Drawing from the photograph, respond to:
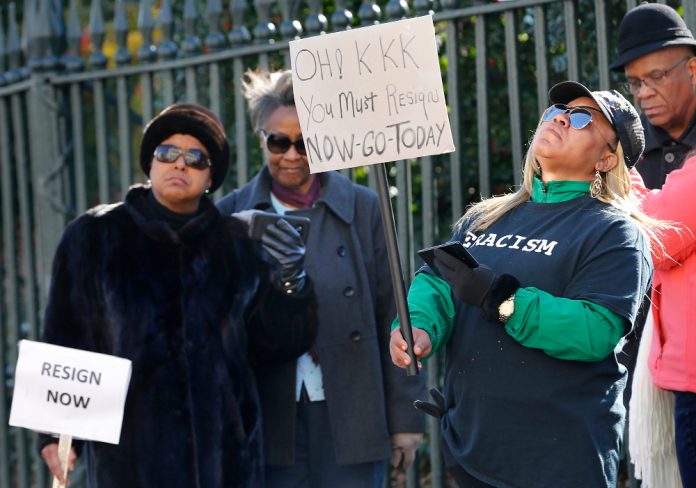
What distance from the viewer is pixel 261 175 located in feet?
16.5

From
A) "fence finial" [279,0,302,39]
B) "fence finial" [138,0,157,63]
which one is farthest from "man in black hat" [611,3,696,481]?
"fence finial" [138,0,157,63]

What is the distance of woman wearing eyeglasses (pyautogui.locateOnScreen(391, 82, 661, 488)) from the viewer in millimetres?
3508

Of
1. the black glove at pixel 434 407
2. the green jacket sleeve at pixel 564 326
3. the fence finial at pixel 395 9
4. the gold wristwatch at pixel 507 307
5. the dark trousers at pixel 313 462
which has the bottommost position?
the dark trousers at pixel 313 462

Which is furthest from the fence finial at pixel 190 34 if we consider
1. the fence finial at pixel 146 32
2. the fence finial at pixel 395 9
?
the fence finial at pixel 395 9

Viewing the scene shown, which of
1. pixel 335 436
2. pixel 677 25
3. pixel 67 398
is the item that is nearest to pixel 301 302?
pixel 335 436

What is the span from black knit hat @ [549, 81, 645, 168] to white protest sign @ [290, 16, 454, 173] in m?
0.42

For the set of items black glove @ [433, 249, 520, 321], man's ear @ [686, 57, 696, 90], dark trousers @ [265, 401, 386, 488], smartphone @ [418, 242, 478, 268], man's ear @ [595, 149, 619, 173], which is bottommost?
dark trousers @ [265, 401, 386, 488]

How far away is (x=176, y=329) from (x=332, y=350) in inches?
24.0

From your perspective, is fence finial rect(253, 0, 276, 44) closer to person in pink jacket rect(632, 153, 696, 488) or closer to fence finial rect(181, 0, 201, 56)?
fence finial rect(181, 0, 201, 56)

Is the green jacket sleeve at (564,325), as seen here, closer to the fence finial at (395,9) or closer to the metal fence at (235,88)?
the metal fence at (235,88)

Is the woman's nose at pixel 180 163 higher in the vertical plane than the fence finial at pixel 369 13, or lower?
lower

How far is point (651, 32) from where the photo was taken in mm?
4375

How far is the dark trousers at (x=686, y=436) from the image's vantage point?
4.07m

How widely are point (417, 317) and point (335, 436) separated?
1.18 m
